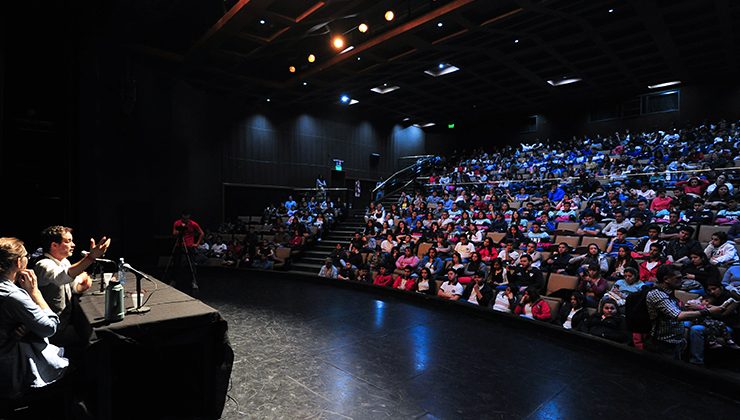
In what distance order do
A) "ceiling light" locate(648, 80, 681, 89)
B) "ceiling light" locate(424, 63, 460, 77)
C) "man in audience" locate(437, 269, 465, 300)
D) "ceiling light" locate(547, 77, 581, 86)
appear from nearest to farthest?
1. "man in audience" locate(437, 269, 465, 300)
2. "ceiling light" locate(424, 63, 460, 77)
3. "ceiling light" locate(547, 77, 581, 86)
4. "ceiling light" locate(648, 80, 681, 89)

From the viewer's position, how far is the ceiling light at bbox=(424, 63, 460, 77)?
11352 mm

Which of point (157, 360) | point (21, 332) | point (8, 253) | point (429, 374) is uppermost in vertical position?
point (8, 253)

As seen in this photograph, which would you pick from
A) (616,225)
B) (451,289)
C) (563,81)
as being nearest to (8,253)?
(451,289)

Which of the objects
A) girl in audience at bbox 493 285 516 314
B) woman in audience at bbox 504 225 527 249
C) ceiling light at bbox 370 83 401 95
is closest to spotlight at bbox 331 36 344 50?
ceiling light at bbox 370 83 401 95

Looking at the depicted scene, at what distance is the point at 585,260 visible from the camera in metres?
5.21

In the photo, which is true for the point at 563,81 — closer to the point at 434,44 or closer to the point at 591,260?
the point at 434,44

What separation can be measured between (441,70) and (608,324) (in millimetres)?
9545

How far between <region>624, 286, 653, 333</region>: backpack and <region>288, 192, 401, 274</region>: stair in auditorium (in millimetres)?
5864

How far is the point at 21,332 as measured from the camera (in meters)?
1.69

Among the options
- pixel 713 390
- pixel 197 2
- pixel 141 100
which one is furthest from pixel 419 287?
pixel 141 100

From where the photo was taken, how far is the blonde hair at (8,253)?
1.70 m

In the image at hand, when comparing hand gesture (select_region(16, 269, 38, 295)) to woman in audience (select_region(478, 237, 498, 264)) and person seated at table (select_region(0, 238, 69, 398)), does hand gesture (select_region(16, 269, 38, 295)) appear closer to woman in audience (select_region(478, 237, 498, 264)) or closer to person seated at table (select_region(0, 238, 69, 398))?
person seated at table (select_region(0, 238, 69, 398))

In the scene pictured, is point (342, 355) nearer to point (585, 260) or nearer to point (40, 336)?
point (40, 336)

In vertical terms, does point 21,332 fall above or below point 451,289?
above
